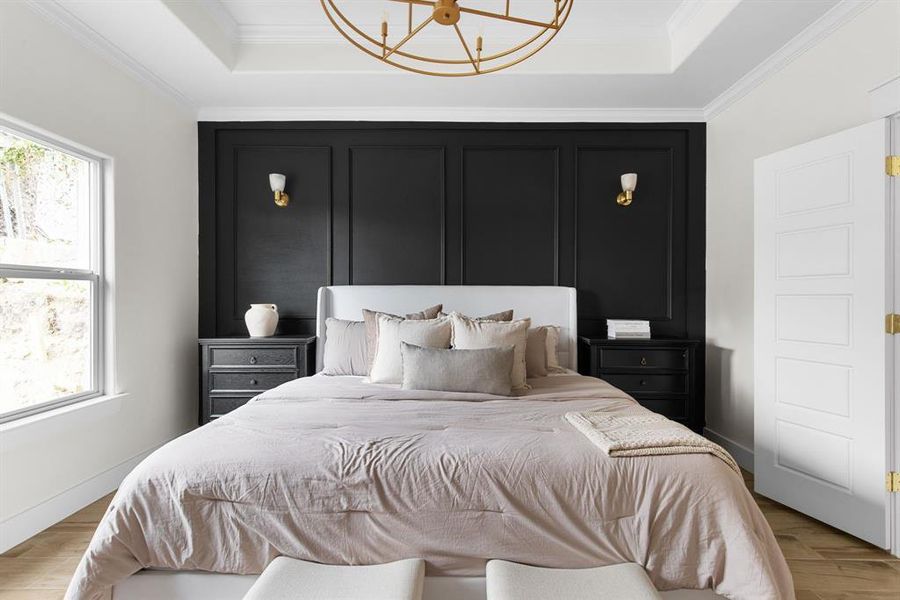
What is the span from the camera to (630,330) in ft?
12.6

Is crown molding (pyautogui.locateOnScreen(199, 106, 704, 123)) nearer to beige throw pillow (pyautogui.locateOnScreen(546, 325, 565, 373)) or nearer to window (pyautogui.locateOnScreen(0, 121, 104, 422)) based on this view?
window (pyautogui.locateOnScreen(0, 121, 104, 422))

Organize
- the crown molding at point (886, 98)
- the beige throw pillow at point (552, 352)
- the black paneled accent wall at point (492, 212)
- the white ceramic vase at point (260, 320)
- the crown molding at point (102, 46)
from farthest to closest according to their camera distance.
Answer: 1. the black paneled accent wall at point (492, 212)
2. the white ceramic vase at point (260, 320)
3. the beige throw pillow at point (552, 352)
4. the crown molding at point (102, 46)
5. the crown molding at point (886, 98)

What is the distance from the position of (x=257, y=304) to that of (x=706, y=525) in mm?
3355

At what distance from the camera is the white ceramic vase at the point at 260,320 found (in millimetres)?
3801

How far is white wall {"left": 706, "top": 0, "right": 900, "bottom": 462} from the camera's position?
100 inches

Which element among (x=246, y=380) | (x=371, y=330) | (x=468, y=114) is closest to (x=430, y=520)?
(x=371, y=330)

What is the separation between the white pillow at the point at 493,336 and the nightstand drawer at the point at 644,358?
89cm

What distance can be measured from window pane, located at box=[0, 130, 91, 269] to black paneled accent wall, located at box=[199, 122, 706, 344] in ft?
3.71

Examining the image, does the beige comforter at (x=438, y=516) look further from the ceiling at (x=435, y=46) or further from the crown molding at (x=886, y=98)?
the ceiling at (x=435, y=46)

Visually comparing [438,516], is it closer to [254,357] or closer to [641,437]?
[641,437]

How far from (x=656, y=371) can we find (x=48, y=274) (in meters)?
3.74

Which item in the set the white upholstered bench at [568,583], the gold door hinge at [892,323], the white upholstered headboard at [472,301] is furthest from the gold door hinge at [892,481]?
the white upholstered headboard at [472,301]

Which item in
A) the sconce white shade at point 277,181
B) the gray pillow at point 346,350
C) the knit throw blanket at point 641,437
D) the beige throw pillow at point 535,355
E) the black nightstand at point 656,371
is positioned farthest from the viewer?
the sconce white shade at point 277,181

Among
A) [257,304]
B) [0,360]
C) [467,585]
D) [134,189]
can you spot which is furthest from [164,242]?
[467,585]
